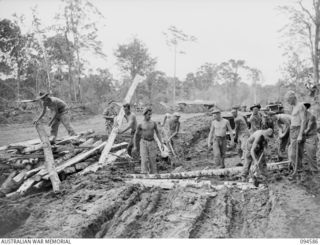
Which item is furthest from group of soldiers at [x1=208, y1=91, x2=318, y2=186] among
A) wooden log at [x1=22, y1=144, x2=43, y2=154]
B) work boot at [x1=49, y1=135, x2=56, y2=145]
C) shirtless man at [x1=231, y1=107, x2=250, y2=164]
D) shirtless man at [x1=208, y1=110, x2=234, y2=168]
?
wooden log at [x1=22, y1=144, x2=43, y2=154]

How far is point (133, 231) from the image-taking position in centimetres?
424

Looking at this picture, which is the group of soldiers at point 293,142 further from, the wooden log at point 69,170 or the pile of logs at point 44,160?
the wooden log at point 69,170

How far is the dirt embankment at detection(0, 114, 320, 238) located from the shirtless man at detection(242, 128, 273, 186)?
0.27m

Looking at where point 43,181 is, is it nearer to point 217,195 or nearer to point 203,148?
point 217,195

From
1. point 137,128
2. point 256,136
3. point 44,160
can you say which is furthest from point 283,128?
point 44,160

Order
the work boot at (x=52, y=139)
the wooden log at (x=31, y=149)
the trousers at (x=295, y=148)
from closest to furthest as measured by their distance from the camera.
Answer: the trousers at (x=295, y=148), the wooden log at (x=31, y=149), the work boot at (x=52, y=139)

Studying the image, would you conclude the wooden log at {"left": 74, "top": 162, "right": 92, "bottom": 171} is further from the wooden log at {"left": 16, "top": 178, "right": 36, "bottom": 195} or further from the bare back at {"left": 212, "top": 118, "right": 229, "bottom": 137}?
the bare back at {"left": 212, "top": 118, "right": 229, "bottom": 137}

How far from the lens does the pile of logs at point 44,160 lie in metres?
6.43

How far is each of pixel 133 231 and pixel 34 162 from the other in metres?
4.10

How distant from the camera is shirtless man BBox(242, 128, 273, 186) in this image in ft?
19.1

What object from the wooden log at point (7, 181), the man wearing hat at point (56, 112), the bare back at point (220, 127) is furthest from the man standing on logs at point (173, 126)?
the wooden log at point (7, 181)

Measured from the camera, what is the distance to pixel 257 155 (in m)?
6.08

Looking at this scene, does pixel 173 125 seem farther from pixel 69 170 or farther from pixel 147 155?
pixel 69 170

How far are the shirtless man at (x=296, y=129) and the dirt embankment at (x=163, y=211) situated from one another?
0.49 m
